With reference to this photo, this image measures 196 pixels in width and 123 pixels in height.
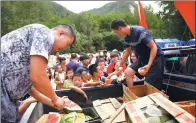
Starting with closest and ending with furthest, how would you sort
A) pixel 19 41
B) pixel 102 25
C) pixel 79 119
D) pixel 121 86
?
pixel 19 41, pixel 79 119, pixel 121 86, pixel 102 25

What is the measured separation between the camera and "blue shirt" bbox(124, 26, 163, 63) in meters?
3.76

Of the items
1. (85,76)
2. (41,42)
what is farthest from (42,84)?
(85,76)

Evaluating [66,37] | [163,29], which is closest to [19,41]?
[66,37]

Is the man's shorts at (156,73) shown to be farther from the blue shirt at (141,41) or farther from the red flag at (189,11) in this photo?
the red flag at (189,11)

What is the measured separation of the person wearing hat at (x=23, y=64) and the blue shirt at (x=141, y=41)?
183 centimetres

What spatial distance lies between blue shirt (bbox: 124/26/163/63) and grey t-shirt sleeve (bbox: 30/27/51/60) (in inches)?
73.6

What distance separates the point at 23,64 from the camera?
210cm

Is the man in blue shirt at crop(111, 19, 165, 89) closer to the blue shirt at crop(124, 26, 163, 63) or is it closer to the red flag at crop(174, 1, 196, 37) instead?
the blue shirt at crop(124, 26, 163, 63)

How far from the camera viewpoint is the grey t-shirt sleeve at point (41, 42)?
2055 mm

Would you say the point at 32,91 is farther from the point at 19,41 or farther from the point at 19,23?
the point at 19,23

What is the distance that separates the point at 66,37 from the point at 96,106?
143cm

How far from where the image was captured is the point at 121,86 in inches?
152

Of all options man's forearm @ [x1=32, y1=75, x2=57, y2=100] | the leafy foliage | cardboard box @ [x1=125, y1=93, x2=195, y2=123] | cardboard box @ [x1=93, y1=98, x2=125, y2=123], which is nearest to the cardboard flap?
cardboard box @ [x1=125, y1=93, x2=195, y2=123]

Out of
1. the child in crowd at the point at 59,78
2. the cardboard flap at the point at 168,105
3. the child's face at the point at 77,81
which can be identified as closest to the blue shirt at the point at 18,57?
the cardboard flap at the point at 168,105
